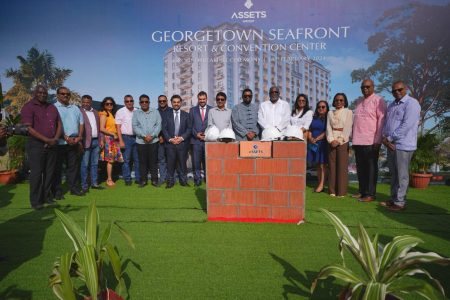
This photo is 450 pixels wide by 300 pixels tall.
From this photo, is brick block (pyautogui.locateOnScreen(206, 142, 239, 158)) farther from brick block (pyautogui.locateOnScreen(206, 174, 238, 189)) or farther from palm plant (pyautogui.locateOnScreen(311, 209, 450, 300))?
palm plant (pyautogui.locateOnScreen(311, 209, 450, 300))

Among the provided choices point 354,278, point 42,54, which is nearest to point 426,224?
point 354,278

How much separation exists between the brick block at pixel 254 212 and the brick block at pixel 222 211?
0.07 m

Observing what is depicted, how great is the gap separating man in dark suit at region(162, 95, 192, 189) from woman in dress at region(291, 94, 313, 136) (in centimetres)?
198

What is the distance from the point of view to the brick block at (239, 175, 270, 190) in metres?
3.16

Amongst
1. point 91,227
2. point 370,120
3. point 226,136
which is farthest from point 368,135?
point 91,227

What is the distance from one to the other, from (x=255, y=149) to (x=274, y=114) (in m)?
1.83

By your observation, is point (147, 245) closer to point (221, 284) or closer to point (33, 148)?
point (221, 284)

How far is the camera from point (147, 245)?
2688 mm

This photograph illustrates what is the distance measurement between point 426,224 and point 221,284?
8.79ft

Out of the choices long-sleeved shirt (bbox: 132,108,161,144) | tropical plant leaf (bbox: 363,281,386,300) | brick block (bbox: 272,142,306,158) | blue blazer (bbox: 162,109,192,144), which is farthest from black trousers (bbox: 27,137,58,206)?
tropical plant leaf (bbox: 363,281,386,300)

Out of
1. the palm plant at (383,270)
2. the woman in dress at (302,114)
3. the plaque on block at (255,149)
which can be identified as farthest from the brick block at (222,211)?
the woman in dress at (302,114)

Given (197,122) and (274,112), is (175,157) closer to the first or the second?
(197,122)

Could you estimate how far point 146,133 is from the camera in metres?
5.37

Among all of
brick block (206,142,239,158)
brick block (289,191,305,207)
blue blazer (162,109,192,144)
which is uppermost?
blue blazer (162,109,192,144)
